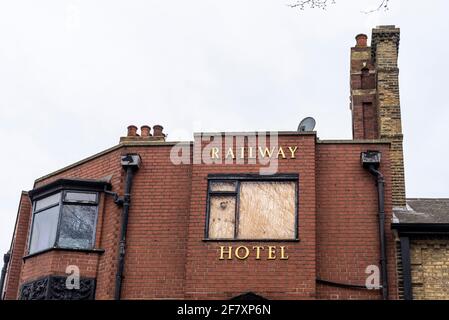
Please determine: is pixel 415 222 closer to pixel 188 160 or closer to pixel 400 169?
pixel 400 169

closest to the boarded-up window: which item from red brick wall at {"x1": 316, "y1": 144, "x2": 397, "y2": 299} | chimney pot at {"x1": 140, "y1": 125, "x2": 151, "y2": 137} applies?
red brick wall at {"x1": 316, "y1": 144, "x2": 397, "y2": 299}

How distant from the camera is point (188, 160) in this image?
1961cm

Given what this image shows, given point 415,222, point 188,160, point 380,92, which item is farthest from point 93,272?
point 380,92

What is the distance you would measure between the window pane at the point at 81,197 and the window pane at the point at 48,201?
0.26 m

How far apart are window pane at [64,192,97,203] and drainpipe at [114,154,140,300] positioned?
0.86m

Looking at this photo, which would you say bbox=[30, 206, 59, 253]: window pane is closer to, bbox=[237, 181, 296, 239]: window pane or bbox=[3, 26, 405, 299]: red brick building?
bbox=[3, 26, 405, 299]: red brick building

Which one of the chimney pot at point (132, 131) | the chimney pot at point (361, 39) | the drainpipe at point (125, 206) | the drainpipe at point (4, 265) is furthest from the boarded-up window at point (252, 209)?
the chimney pot at point (361, 39)

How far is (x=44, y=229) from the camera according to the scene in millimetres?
19797

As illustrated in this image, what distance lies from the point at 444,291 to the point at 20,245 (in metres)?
11.1

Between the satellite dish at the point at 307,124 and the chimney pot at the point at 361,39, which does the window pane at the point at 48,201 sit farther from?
the chimney pot at the point at 361,39

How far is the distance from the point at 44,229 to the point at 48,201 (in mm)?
731

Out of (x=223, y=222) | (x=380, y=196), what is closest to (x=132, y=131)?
(x=223, y=222)

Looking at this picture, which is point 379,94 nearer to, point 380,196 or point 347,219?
point 380,196

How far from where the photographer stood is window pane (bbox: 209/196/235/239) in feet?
60.3
